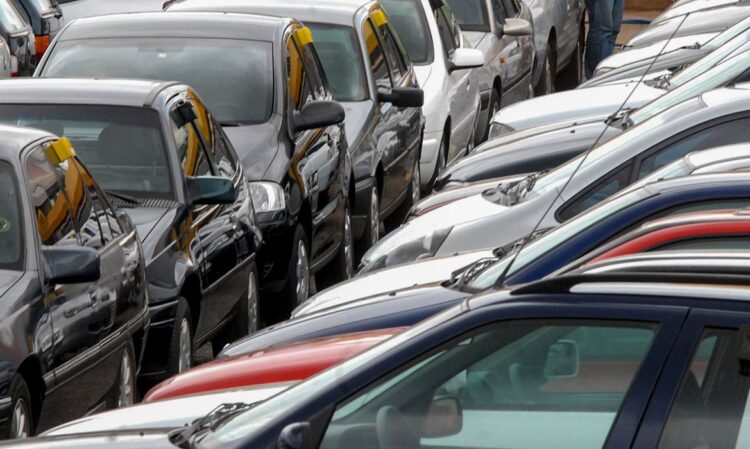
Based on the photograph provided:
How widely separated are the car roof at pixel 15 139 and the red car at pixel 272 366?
5.44 ft

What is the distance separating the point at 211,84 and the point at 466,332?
7.07 m

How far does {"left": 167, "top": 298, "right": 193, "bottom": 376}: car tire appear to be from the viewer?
8.35m

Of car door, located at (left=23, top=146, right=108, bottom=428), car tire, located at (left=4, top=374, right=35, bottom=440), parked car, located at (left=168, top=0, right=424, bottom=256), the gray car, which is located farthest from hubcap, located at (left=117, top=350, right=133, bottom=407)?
parked car, located at (left=168, top=0, right=424, bottom=256)

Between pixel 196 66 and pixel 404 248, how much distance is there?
272 cm

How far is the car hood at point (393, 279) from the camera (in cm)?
722

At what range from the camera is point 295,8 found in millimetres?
13172

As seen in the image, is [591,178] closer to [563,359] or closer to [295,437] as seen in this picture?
[563,359]

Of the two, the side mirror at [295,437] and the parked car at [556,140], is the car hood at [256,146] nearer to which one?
the parked car at [556,140]

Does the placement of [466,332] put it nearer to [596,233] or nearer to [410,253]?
[596,233]

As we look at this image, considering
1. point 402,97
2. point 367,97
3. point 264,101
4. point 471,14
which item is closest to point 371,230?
point 367,97

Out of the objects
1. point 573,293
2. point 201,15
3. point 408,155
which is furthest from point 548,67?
point 573,293

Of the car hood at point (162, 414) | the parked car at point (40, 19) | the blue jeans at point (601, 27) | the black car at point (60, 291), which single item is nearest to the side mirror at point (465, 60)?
the parked car at point (40, 19)

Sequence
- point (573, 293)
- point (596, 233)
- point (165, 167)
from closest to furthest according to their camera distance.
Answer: point (573, 293)
point (596, 233)
point (165, 167)

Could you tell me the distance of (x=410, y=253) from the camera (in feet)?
28.0
